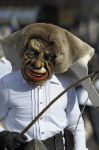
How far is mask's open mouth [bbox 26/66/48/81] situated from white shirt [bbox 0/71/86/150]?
0.33 feet

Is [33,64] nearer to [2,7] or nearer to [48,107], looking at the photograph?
[48,107]

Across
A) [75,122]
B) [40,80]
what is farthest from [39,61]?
[75,122]

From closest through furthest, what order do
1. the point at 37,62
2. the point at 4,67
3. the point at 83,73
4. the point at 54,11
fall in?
the point at 37,62 < the point at 83,73 < the point at 4,67 < the point at 54,11

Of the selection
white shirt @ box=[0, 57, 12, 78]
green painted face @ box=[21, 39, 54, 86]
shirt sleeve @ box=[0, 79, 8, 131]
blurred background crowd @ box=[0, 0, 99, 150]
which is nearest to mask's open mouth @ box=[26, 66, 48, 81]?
green painted face @ box=[21, 39, 54, 86]

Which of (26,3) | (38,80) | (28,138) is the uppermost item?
(38,80)

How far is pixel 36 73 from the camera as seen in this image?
632cm

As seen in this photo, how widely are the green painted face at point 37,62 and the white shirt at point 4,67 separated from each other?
397 millimetres

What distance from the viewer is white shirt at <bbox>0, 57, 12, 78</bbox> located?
22.1 ft

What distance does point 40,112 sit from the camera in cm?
605

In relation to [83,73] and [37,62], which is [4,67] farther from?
[83,73]

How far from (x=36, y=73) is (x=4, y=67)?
0.61 metres

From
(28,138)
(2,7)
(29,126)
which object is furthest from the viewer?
(2,7)

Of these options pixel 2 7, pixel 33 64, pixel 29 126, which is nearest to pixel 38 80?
pixel 33 64

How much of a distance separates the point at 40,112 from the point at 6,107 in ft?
1.49
